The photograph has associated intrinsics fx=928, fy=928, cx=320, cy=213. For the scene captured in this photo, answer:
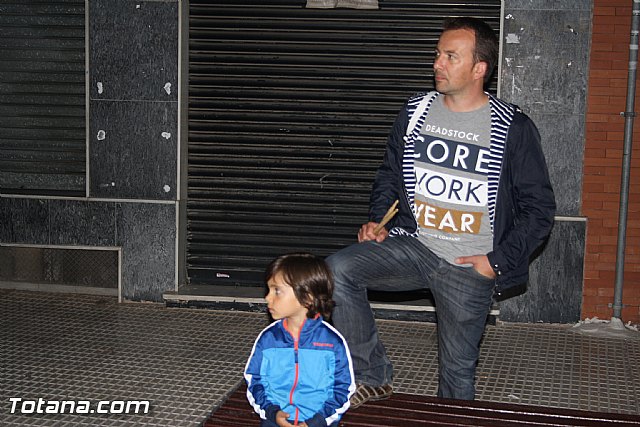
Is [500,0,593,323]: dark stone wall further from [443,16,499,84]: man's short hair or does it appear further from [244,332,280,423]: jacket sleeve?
[244,332,280,423]: jacket sleeve

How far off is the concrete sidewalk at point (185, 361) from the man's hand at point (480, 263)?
1.50m

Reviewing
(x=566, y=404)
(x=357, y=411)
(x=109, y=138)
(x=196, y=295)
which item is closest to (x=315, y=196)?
(x=196, y=295)

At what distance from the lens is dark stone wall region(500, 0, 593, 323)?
726 centimetres

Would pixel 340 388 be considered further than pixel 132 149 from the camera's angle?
No

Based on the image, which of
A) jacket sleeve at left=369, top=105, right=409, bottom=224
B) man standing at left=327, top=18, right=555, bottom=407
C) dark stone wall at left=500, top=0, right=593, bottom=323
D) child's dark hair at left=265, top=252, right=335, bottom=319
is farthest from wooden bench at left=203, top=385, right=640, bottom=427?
dark stone wall at left=500, top=0, right=593, bottom=323

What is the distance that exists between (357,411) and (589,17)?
4.17 metres

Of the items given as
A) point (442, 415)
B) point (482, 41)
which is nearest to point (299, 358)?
point (442, 415)

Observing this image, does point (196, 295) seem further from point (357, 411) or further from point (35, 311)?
point (357, 411)

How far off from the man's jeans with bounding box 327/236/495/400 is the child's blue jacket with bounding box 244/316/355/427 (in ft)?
2.27

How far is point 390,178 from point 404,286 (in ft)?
1.90

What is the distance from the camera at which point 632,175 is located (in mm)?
7289

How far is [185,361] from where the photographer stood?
249 inches

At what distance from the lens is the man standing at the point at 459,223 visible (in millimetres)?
4500

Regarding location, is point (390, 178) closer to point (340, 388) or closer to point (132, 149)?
point (340, 388)
